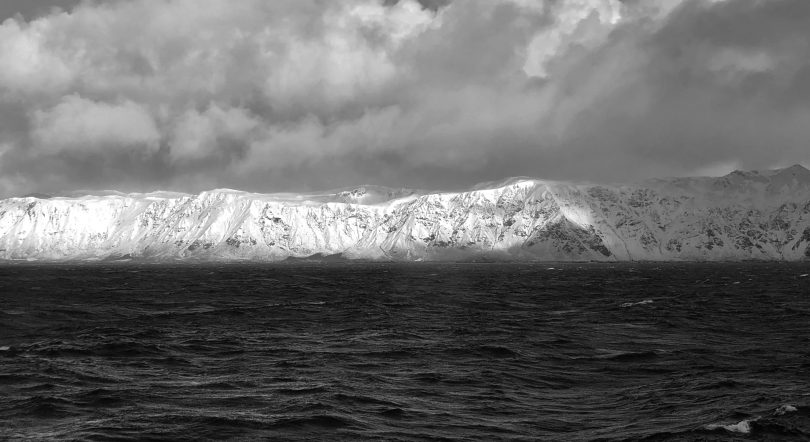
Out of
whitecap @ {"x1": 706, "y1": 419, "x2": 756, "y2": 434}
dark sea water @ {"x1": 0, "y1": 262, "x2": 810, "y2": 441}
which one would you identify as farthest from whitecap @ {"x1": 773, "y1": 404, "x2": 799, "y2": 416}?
whitecap @ {"x1": 706, "y1": 419, "x2": 756, "y2": 434}

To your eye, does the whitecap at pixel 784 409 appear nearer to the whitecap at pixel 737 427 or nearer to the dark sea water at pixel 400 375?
the dark sea water at pixel 400 375

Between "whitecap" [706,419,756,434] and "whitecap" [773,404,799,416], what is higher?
"whitecap" [773,404,799,416]

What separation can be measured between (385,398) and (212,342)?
25.8m

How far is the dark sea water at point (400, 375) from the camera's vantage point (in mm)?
33562

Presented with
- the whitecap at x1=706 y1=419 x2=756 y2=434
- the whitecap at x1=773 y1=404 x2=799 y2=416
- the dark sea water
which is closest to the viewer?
the whitecap at x1=706 y1=419 x2=756 y2=434

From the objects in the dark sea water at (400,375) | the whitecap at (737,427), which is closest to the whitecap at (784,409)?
the dark sea water at (400,375)

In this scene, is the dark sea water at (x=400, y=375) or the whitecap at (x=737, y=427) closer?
the whitecap at (x=737, y=427)

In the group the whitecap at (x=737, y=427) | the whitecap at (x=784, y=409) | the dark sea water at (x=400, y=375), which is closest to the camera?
the whitecap at (x=737, y=427)

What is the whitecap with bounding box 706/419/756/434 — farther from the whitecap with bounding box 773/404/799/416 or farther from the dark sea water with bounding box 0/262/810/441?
the whitecap with bounding box 773/404/799/416

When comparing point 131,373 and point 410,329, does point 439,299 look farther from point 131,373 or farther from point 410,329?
point 131,373

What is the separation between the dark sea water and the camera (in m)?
33.6

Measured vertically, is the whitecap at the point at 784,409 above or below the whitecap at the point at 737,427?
above

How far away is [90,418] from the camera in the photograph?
34.2 m

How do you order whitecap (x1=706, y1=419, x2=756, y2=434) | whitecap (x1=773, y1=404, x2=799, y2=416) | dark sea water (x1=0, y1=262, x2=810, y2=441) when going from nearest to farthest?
whitecap (x1=706, y1=419, x2=756, y2=434), dark sea water (x1=0, y1=262, x2=810, y2=441), whitecap (x1=773, y1=404, x2=799, y2=416)
